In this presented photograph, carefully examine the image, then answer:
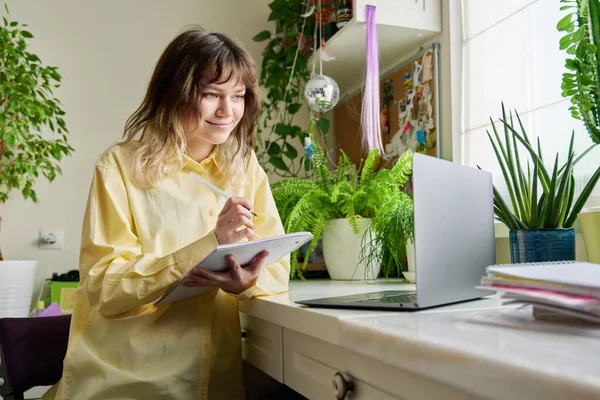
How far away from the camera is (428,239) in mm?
780

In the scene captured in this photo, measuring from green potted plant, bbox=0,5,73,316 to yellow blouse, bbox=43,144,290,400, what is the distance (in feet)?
3.66

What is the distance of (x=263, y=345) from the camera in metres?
1.15

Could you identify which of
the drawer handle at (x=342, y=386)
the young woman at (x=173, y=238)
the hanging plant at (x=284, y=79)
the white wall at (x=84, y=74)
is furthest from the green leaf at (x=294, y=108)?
the drawer handle at (x=342, y=386)

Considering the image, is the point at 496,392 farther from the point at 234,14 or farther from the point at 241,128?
the point at 234,14

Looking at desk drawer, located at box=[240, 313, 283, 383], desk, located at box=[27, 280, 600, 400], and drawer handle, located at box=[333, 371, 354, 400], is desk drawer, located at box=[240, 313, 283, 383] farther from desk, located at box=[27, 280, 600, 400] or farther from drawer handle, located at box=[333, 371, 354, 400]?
drawer handle, located at box=[333, 371, 354, 400]

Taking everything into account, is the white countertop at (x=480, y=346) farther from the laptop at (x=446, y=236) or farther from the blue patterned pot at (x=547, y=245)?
the blue patterned pot at (x=547, y=245)

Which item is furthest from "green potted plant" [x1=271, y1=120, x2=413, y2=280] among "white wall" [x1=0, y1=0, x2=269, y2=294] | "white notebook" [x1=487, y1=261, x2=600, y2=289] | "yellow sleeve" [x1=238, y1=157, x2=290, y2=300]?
"white wall" [x1=0, y1=0, x2=269, y2=294]

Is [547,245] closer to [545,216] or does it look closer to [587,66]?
[545,216]

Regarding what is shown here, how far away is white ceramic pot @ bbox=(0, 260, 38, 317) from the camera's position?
2.10 meters

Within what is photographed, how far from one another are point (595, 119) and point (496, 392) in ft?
2.72

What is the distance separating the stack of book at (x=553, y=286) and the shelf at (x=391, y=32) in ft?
4.21

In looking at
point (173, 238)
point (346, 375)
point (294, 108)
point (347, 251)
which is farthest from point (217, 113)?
point (294, 108)

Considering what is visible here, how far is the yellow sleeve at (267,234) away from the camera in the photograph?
45.6 inches

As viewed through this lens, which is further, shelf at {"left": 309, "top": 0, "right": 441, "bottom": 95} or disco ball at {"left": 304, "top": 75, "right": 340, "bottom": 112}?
disco ball at {"left": 304, "top": 75, "right": 340, "bottom": 112}
